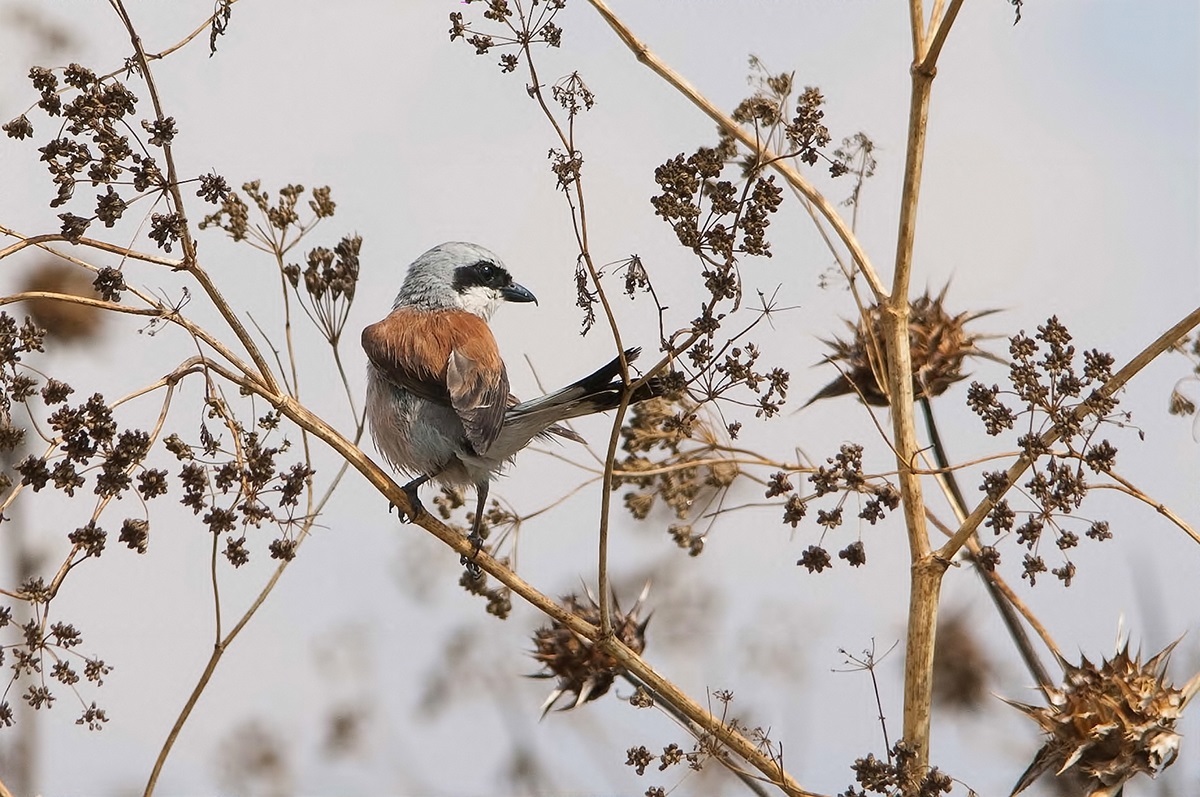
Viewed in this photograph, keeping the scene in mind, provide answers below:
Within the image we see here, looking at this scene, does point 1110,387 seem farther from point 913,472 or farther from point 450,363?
point 450,363

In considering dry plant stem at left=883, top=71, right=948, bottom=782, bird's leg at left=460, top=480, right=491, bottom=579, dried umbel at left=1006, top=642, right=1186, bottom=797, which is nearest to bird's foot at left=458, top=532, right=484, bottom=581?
bird's leg at left=460, top=480, right=491, bottom=579

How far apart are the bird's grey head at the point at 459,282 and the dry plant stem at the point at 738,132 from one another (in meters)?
2.19

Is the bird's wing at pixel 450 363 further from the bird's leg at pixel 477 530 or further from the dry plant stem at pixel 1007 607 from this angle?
the dry plant stem at pixel 1007 607

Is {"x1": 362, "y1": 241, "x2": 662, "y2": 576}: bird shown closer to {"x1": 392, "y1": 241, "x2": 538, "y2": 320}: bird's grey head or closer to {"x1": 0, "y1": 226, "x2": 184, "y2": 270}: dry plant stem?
{"x1": 392, "y1": 241, "x2": 538, "y2": 320}: bird's grey head

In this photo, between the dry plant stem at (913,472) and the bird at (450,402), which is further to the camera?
the bird at (450,402)

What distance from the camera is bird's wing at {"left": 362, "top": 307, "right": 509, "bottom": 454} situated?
4445 millimetres

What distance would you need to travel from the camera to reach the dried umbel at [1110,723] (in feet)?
11.6

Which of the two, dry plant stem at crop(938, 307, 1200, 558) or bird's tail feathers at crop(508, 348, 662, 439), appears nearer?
dry plant stem at crop(938, 307, 1200, 558)

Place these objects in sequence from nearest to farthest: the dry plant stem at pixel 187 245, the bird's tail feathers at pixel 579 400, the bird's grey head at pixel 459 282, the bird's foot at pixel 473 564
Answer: the dry plant stem at pixel 187 245 → the bird's tail feathers at pixel 579 400 → the bird's foot at pixel 473 564 → the bird's grey head at pixel 459 282

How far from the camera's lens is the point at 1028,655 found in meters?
3.76

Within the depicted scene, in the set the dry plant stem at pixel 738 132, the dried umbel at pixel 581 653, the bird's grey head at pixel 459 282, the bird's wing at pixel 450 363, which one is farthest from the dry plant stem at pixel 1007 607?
the bird's grey head at pixel 459 282

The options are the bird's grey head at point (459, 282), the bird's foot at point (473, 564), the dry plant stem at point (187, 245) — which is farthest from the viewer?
the bird's grey head at point (459, 282)

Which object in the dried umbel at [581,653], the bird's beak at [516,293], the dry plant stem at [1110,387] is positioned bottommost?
the dry plant stem at [1110,387]

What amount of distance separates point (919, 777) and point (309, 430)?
5.63 feet
